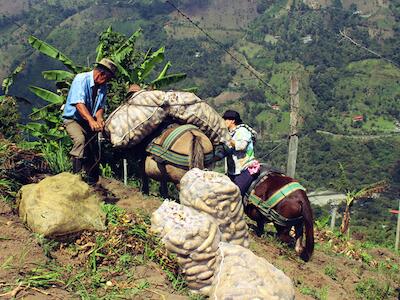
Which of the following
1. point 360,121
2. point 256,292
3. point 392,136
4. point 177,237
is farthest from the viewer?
point 360,121

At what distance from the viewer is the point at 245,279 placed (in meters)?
4.38

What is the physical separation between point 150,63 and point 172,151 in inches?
143

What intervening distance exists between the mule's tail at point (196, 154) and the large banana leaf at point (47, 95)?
3.52 meters

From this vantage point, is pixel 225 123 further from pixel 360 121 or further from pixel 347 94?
pixel 347 94

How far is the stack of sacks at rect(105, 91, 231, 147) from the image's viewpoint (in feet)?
22.8

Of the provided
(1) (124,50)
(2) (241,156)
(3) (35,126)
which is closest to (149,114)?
(2) (241,156)

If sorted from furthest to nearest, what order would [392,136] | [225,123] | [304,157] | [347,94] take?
[347,94] < [392,136] < [304,157] < [225,123]

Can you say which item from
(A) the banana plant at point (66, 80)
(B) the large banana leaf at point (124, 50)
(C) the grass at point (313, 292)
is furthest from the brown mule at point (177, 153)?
(B) the large banana leaf at point (124, 50)

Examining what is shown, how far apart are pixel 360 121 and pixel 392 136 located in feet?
50.2

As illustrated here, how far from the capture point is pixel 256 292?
4258mm

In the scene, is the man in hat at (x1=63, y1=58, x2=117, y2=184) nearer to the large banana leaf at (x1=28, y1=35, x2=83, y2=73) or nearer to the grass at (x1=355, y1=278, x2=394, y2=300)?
the large banana leaf at (x1=28, y1=35, x2=83, y2=73)

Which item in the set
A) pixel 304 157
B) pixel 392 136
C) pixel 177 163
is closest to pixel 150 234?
pixel 177 163

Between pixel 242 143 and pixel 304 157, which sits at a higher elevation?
pixel 242 143

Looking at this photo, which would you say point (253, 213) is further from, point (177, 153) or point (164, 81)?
point (164, 81)
